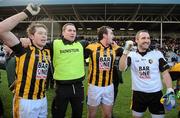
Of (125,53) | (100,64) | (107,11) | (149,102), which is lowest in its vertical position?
(149,102)

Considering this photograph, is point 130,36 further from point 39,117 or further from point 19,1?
point 39,117

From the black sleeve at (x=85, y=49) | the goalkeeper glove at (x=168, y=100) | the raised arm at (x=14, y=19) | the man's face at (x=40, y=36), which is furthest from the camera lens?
the black sleeve at (x=85, y=49)

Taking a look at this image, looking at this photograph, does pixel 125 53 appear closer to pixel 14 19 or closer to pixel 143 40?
pixel 143 40

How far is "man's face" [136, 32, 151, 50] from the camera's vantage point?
566cm

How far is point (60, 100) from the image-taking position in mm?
5781

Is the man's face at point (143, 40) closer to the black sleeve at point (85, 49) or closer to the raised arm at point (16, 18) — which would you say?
the black sleeve at point (85, 49)

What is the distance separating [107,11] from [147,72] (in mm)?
20901

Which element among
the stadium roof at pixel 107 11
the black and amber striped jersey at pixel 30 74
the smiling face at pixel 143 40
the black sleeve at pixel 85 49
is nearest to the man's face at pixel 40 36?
the black and amber striped jersey at pixel 30 74

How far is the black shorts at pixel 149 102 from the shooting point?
18.6 feet

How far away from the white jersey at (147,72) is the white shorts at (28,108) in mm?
1707

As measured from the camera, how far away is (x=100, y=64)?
6438 millimetres

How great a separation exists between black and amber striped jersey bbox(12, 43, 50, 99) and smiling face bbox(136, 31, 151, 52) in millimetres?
1686

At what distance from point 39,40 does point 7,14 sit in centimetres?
2468

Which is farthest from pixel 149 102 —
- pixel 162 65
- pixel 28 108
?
pixel 28 108
